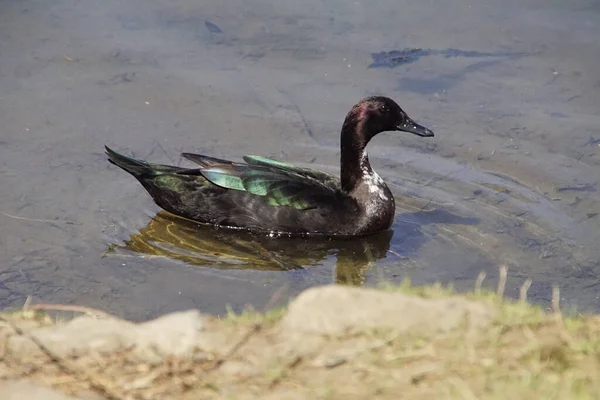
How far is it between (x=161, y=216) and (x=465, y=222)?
2613mm

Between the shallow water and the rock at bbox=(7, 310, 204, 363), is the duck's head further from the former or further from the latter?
the rock at bbox=(7, 310, 204, 363)

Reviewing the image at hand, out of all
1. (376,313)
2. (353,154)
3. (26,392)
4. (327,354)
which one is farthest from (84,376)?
(353,154)

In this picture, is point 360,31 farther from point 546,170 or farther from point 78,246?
point 78,246

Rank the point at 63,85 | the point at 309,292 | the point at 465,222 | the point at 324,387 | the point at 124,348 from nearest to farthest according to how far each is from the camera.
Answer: the point at 324,387, the point at 124,348, the point at 309,292, the point at 465,222, the point at 63,85

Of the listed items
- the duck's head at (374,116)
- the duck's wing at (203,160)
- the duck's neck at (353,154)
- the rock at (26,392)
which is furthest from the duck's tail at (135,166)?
the rock at (26,392)

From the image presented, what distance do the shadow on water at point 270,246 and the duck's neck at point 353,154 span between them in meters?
0.52

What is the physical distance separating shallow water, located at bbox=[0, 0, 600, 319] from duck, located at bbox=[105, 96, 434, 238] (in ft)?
0.57

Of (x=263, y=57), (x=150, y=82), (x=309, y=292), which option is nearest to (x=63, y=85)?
(x=150, y=82)

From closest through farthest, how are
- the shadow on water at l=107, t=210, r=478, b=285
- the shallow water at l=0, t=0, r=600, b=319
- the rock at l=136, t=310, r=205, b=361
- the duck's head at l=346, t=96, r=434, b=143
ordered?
the rock at l=136, t=310, r=205, b=361 → the shallow water at l=0, t=0, r=600, b=319 → the shadow on water at l=107, t=210, r=478, b=285 → the duck's head at l=346, t=96, r=434, b=143

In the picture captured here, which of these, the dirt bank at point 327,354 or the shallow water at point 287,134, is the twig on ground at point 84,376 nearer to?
the dirt bank at point 327,354

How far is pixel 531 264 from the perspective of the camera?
7.76m

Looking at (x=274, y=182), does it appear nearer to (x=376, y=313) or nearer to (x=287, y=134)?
(x=287, y=134)

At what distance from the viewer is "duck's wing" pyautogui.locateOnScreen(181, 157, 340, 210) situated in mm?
8297

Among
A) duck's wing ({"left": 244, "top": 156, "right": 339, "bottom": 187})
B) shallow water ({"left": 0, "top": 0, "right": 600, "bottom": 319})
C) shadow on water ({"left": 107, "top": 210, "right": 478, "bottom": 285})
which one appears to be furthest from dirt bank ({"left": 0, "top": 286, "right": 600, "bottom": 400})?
duck's wing ({"left": 244, "top": 156, "right": 339, "bottom": 187})
